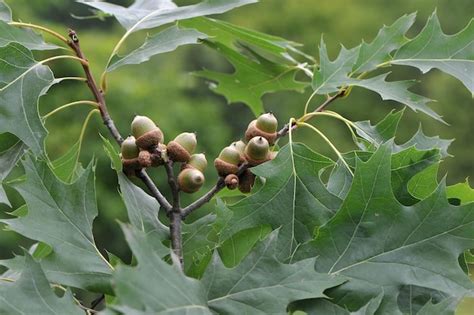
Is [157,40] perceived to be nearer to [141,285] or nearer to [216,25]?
[216,25]

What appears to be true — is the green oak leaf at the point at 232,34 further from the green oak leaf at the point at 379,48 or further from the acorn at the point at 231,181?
the acorn at the point at 231,181

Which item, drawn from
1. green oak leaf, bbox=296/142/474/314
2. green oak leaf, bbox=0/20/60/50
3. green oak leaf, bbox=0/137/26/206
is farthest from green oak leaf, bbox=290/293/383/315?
green oak leaf, bbox=0/20/60/50

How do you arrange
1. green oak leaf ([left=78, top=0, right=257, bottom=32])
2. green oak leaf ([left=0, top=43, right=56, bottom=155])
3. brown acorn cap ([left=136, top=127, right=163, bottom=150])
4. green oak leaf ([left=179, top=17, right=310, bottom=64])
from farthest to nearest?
green oak leaf ([left=179, top=17, right=310, bottom=64]) < green oak leaf ([left=78, top=0, right=257, bottom=32]) < green oak leaf ([left=0, top=43, right=56, bottom=155]) < brown acorn cap ([left=136, top=127, right=163, bottom=150])

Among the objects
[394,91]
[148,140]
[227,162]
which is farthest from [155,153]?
[394,91]

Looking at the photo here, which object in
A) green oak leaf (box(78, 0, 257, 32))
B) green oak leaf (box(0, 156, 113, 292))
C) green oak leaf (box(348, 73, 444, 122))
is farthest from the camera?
green oak leaf (box(78, 0, 257, 32))

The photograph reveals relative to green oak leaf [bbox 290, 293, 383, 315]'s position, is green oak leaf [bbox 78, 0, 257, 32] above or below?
above

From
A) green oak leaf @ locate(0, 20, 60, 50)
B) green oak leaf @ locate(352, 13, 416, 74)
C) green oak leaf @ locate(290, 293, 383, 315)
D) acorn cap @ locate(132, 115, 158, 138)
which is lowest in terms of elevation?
green oak leaf @ locate(290, 293, 383, 315)

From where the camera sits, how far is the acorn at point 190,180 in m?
1.56

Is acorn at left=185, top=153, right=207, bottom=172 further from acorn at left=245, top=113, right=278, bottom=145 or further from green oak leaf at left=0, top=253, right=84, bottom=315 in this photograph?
green oak leaf at left=0, top=253, right=84, bottom=315

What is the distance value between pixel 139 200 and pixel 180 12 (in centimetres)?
54

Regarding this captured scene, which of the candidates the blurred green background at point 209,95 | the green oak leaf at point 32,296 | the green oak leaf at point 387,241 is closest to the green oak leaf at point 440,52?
the green oak leaf at point 387,241

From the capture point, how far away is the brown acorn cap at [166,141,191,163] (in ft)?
5.22

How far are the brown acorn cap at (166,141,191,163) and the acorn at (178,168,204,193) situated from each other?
0.03 metres

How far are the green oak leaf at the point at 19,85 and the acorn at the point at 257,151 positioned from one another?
0.40 m
